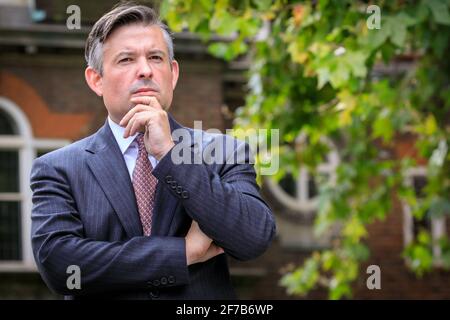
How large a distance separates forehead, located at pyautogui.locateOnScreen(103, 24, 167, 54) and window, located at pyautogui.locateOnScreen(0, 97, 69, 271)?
983 cm

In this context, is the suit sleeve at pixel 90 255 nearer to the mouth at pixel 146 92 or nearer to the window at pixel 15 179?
the mouth at pixel 146 92

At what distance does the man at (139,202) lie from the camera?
301 cm

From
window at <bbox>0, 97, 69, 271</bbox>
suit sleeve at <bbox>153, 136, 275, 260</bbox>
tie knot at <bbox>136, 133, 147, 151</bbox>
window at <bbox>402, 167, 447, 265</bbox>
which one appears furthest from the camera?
window at <bbox>402, 167, 447, 265</bbox>

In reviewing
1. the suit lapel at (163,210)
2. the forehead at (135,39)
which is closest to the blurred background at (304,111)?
the forehead at (135,39)

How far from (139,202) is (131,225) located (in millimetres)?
73

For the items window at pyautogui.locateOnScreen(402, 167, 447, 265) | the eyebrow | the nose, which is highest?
window at pyautogui.locateOnScreen(402, 167, 447, 265)

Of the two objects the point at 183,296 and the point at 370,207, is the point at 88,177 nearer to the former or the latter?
the point at 183,296

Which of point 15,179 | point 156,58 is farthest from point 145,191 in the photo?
point 15,179

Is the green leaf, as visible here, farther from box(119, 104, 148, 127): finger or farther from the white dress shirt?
box(119, 104, 148, 127): finger

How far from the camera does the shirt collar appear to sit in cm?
323

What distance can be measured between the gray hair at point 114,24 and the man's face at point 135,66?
17 mm

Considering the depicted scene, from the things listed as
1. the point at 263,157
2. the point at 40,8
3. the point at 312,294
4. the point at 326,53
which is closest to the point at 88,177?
the point at 326,53

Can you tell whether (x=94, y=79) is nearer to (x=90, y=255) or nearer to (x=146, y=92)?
(x=146, y=92)

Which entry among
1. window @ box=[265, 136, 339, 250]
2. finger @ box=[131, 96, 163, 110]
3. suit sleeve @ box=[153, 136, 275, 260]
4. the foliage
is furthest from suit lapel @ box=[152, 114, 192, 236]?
window @ box=[265, 136, 339, 250]
